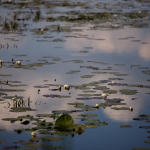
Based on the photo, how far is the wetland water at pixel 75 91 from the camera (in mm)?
4172

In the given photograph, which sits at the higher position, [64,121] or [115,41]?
[115,41]

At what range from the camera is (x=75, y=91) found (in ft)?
20.1

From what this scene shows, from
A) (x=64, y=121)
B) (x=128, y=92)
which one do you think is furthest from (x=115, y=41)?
(x=64, y=121)

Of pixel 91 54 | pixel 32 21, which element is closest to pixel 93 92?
pixel 91 54

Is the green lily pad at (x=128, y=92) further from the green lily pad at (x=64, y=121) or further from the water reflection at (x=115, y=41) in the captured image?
the water reflection at (x=115, y=41)

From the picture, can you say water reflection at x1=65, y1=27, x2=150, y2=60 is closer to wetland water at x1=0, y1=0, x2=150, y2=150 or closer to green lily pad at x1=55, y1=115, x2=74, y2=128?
wetland water at x1=0, y1=0, x2=150, y2=150

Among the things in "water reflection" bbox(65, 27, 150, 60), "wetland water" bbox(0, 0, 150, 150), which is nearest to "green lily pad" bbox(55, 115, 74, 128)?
"wetland water" bbox(0, 0, 150, 150)

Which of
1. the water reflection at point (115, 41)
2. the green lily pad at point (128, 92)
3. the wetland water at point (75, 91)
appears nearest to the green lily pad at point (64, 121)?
the wetland water at point (75, 91)

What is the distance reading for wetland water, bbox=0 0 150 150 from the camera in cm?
417

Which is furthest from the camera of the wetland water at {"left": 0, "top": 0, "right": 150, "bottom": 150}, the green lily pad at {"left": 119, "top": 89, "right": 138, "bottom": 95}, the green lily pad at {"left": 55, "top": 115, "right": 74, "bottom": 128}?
the green lily pad at {"left": 119, "top": 89, "right": 138, "bottom": 95}

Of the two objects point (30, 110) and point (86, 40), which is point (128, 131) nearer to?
point (30, 110)

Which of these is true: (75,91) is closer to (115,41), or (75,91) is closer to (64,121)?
(64,121)

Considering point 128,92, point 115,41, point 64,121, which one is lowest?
point 64,121

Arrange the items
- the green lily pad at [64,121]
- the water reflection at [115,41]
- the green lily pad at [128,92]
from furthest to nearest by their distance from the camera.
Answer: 1. the water reflection at [115,41]
2. the green lily pad at [128,92]
3. the green lily pad at [64,121]
